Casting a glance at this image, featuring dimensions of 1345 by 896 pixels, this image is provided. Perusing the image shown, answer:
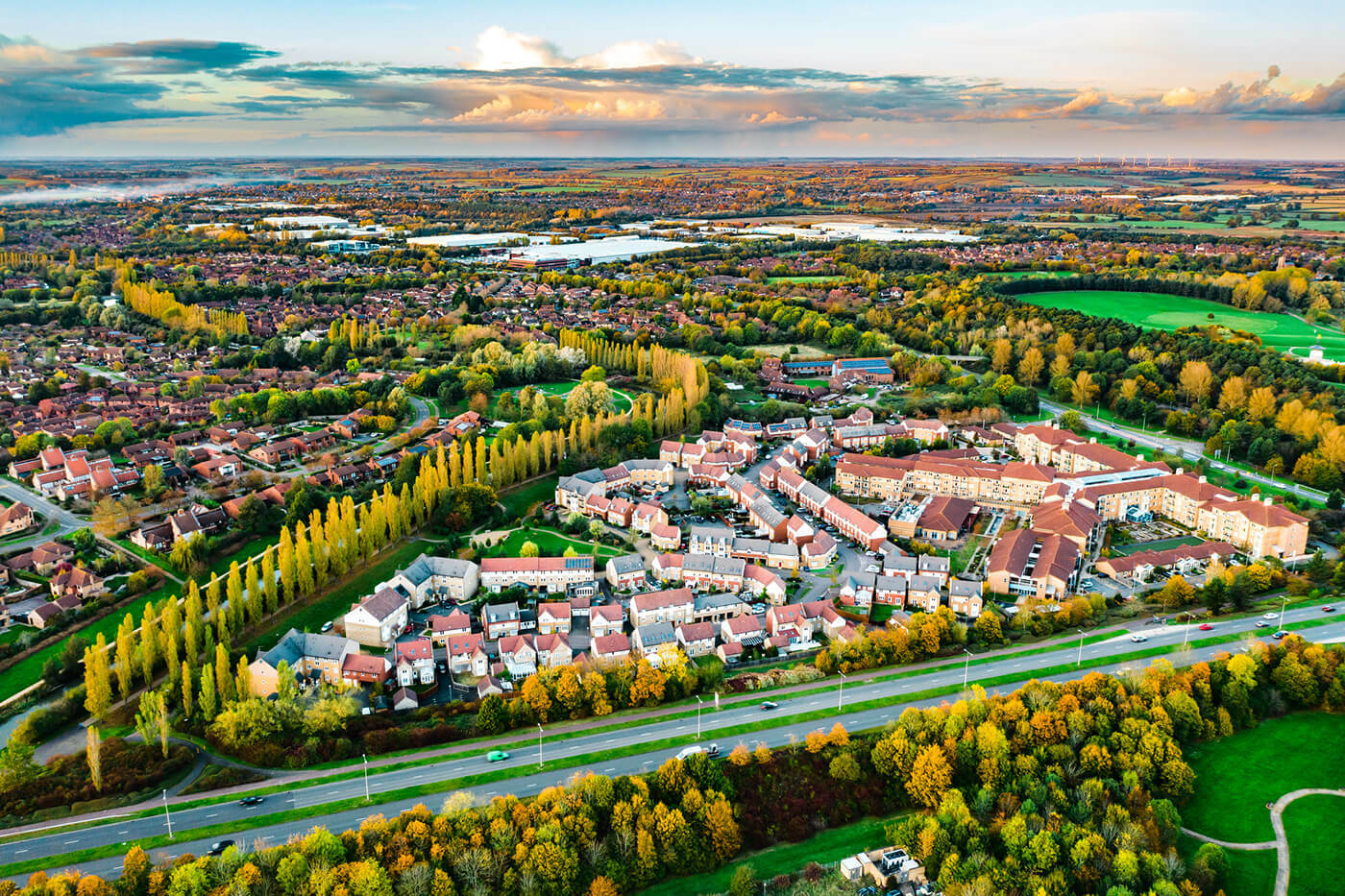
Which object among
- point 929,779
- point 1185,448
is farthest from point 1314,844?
point 1185,448

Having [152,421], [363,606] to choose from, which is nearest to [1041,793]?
[363,606]

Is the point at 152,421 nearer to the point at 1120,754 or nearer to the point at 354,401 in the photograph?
the point at 354,401

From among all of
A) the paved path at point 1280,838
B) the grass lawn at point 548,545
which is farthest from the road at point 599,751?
the grass lawn at point 548,545

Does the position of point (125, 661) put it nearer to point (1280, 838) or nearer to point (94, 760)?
point (94, 760)

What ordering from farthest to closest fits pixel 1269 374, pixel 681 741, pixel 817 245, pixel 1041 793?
pixel 817 245 < pixel 1269 374 < pixel 681 741 < pixel 1041 793

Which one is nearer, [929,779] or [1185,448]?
[929,779]

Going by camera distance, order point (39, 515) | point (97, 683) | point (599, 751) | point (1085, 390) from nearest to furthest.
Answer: point (599, 751)
point (97, 683)
point (39, 515)
point (1085, 390)

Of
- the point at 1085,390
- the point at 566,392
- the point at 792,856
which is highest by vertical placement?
the point at 1085,390
